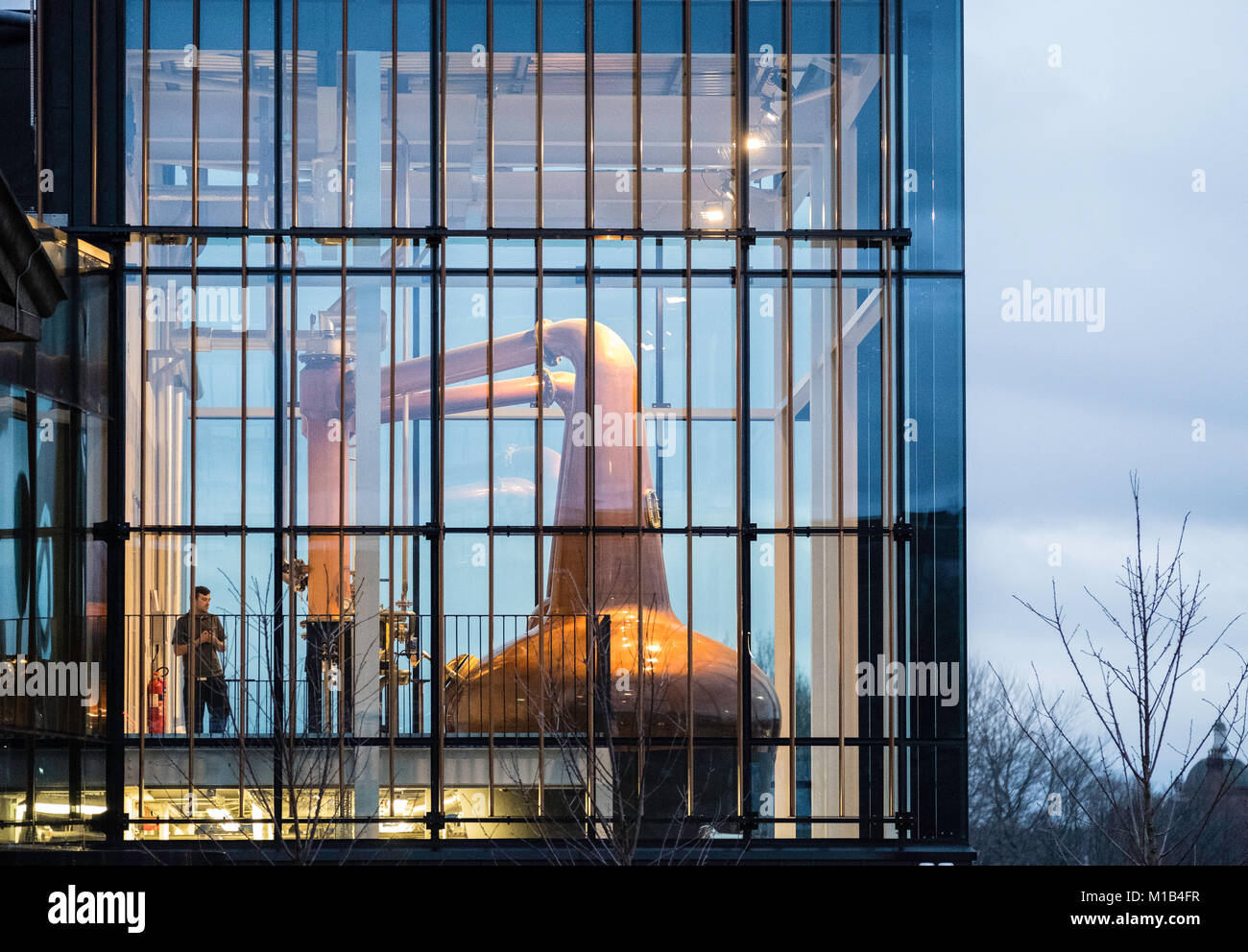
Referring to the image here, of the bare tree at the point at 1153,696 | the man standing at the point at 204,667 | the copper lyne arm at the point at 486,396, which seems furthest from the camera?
the copper lyne arm at the point at 486,396

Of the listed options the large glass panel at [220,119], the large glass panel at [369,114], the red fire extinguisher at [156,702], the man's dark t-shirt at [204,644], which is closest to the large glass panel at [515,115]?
the large glass panel at [369,114]

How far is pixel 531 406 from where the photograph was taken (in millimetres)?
12891

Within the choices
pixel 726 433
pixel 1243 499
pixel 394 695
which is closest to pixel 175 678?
pixel 394 695

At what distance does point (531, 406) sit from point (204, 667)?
142 inches

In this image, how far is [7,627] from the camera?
1177cm

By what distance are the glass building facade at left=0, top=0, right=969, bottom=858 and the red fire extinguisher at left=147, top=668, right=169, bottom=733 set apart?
1.2 inches

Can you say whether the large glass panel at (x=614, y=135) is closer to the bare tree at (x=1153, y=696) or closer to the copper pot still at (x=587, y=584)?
the copper pot still at (x=587, y=584)

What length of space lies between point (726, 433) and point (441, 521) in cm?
261

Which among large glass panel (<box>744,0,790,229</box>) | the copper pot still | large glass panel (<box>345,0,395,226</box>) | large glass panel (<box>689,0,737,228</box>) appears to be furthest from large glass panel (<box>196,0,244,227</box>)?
large glass panel (<box>744,0,790,229</box>)

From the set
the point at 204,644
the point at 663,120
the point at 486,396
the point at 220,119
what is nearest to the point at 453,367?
the point at 486,396

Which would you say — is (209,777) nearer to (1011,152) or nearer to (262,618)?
(262,618)

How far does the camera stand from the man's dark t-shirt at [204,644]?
1255cm

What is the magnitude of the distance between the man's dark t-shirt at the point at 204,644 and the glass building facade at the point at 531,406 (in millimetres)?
35

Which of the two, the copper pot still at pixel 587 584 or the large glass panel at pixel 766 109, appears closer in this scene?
the copper pot still at pixel 587 584
